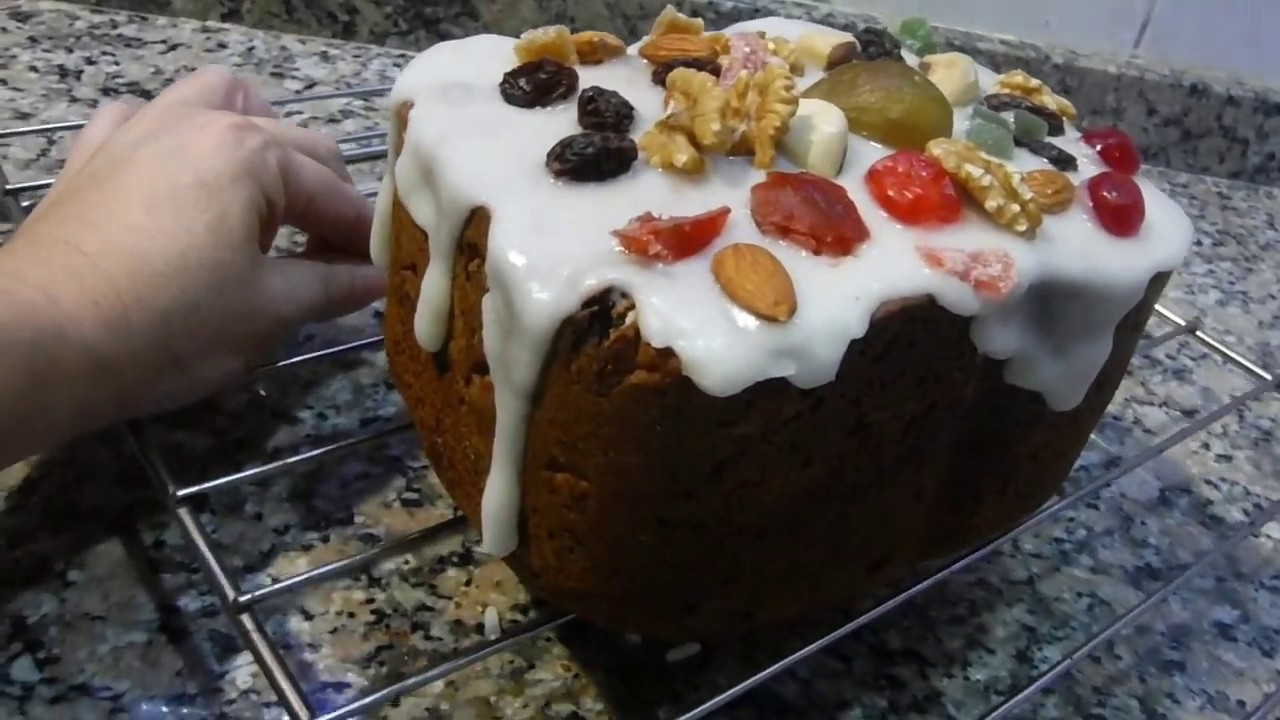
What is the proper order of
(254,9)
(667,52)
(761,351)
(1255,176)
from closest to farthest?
(761,351) < (667,52) < (254,9) < (1255,176)

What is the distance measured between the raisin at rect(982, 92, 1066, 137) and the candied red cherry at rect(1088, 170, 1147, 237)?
9cm

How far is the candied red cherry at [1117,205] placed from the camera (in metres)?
0.63

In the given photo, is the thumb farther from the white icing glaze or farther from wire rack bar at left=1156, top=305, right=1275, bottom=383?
wire rack bar at left=1156, top=305, right=1275, bottom=383

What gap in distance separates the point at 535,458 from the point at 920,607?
300mm

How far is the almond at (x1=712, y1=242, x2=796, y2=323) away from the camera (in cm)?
50

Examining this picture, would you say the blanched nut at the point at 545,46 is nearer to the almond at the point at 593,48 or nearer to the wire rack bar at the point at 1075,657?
the almond at the point at 593,48

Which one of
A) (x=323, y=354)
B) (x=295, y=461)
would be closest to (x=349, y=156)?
(x=323, y=354)

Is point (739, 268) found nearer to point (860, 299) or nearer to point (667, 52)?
point (860, 299)

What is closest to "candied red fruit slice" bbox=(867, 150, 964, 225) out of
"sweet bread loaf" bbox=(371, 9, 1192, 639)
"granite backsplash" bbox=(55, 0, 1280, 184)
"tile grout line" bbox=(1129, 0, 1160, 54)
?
"sweet bread loaf" bbox=(371, 9, 1192, 639)

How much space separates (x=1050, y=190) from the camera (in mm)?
624

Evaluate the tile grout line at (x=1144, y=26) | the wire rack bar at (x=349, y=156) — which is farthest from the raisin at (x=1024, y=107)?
the tile grout line at (x=1144, y=26)

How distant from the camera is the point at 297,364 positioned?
78cm

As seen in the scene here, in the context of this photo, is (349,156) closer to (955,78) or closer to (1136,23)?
(955,78)

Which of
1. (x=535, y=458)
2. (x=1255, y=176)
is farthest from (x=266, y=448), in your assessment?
(x=1255, y=176)
